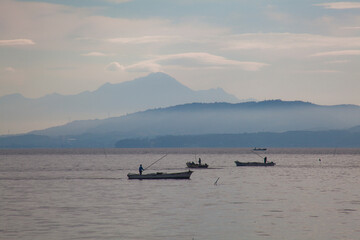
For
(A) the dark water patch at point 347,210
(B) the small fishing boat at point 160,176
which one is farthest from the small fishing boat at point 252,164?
(A) the dark water patch at point 347,210

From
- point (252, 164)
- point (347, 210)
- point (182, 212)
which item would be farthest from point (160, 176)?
point (252, 164)

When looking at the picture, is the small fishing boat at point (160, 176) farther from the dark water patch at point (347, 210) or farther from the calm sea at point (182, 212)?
the dark water patch at point (347, 210)

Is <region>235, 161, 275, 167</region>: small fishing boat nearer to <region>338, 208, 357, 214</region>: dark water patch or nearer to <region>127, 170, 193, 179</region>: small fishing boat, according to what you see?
<region>127, 170, 193, 179</region>: small fishing boat

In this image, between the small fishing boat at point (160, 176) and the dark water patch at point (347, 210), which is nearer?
the dark water patch at point (347, 210)

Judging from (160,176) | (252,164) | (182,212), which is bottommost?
(182,212)

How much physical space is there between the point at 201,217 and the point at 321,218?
10569 mm

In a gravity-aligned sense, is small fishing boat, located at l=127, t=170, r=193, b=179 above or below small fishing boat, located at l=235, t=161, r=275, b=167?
below

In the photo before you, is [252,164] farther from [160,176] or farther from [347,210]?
[347,210]

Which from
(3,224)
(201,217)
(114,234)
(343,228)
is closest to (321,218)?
(343,228)

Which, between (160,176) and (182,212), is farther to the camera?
(160,176)

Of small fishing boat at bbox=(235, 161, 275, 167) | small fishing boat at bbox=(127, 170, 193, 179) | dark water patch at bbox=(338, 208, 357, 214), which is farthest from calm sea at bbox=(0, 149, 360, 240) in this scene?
small fishing boat at bbox=(235, 161, 275, 167)

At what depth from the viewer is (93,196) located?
7856 centimetres

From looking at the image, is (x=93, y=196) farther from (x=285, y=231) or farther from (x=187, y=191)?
(x=285, y=231)

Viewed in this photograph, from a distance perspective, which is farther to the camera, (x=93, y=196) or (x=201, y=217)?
(x=93, y=196)
